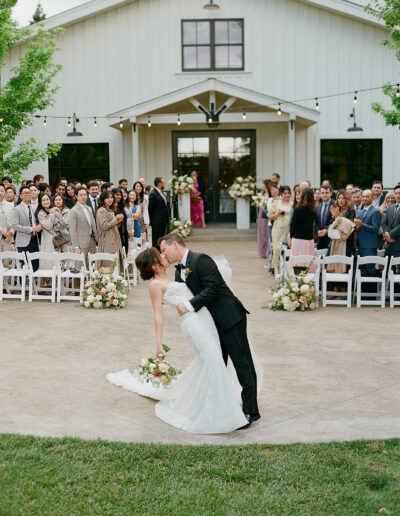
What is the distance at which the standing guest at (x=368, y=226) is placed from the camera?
11984mm

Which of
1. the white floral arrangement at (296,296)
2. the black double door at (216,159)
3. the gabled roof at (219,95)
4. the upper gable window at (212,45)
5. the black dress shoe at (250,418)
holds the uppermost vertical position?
the upper gable window at (212,45)

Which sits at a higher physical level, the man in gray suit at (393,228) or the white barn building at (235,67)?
the white barn building at (235,67)

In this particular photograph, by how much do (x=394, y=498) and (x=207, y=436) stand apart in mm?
1731

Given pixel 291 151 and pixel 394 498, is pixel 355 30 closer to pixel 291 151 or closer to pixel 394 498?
pixel 291 151

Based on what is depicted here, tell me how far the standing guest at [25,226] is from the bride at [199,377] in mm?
6707

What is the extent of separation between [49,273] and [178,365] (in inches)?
192

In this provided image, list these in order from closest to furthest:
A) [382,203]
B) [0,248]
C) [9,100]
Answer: [0,248]
[382,203]
[9,100]

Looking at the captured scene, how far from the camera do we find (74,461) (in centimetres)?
534

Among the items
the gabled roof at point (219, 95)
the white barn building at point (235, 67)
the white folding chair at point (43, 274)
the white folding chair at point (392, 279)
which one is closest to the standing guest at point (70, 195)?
the white folding chair at point (43, 274)

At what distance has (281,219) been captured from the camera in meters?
14.4

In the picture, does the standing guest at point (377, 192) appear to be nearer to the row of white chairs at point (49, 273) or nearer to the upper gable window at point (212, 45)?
the row of white chairs at point (49, 273)

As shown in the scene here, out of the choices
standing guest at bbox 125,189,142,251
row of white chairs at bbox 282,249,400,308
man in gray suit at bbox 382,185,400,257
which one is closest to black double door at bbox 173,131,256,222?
standing guest at bbox 125,189,142,251

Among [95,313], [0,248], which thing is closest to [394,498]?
[95,313]

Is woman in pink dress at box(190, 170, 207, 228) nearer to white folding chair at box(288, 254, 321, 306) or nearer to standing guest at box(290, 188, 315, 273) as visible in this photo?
standing guest at box(290, 188, 315, 273)
